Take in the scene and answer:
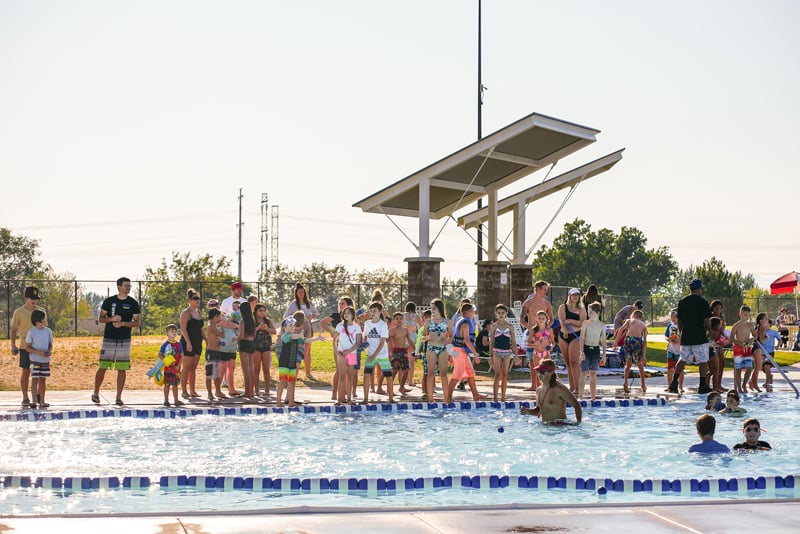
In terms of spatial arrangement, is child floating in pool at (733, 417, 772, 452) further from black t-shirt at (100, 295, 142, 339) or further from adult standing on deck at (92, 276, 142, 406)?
black t-shirt at (100, 295, 142, 339)

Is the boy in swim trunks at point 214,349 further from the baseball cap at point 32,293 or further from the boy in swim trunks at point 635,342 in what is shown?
the boy in swim trunks at point 635,342

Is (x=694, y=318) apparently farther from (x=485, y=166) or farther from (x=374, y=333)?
(x=485, y=166)

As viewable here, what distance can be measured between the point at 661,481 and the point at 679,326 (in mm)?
8708

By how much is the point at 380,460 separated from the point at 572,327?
510 centimetres

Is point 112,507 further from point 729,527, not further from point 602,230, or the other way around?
point 602,230

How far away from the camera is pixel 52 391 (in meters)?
17.7

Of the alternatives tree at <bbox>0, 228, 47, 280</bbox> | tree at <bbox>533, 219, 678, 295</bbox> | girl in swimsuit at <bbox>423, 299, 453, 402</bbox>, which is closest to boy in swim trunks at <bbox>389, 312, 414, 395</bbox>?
girl in swimsuit at <bbox>423, 299, 453, 402</bbox>

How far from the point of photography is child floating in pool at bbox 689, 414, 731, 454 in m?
11.8

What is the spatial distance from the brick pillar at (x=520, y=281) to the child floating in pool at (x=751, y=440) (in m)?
15.1

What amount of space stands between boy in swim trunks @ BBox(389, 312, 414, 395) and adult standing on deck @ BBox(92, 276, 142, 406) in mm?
4363

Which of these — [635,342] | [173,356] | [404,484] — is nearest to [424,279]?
[635,342]

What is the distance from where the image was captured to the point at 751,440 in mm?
12016

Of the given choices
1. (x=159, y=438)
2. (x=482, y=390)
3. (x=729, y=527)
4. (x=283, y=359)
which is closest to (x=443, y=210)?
(x=482, y=390)

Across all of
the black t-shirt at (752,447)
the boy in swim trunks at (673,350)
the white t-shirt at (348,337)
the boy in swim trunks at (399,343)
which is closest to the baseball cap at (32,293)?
the white t-shirt at (348,337)
